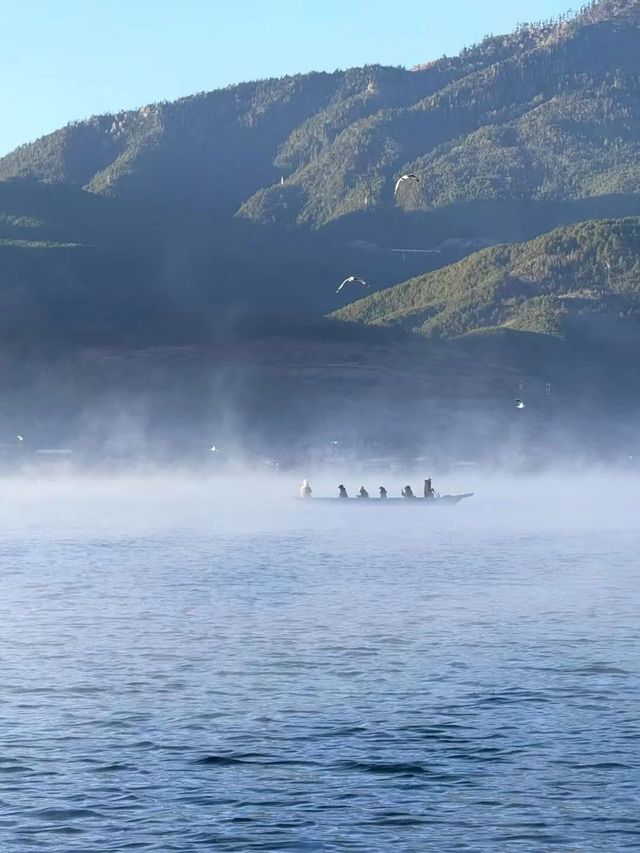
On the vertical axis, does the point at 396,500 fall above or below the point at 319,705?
above

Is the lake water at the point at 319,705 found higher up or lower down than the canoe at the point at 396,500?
lower down

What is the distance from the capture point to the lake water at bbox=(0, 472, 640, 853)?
2750 cm

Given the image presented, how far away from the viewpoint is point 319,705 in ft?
118

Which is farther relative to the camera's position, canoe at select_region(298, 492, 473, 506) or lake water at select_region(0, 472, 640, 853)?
canoe at select_region(298, 492, 473, 506)

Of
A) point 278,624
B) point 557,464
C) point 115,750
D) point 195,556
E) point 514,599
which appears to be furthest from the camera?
point 557,464

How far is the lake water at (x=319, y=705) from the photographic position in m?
27.5

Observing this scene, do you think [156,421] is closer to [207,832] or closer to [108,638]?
[108,638]

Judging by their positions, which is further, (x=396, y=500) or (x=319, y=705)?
(x=396, y=500)

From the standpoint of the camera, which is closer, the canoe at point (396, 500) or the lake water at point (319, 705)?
the lake water at point (319, 705)

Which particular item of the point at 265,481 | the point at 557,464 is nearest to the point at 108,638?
the point at 265,481

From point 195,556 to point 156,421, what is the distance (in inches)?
4554

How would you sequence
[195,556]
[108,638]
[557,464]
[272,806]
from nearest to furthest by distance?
[272,806]
[108,638]
[195,556]
[557,464]

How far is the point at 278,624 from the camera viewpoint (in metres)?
49.3

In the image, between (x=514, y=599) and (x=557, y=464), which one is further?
(x=557, y=464)
